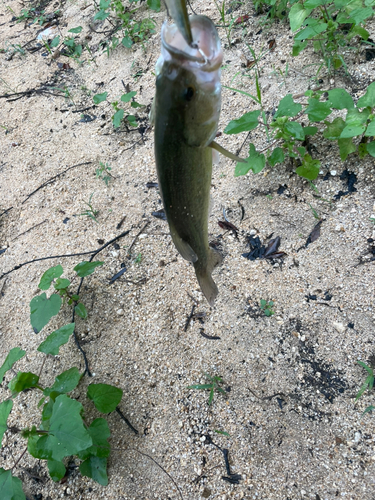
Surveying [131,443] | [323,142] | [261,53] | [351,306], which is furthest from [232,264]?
[261,53]

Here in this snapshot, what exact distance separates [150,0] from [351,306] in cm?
364

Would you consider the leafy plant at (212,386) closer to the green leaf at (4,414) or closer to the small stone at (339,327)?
the small stone at (339,327)

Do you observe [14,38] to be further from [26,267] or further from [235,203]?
[235,203]

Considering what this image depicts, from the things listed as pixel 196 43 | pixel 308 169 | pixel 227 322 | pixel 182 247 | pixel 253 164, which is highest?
pixel 196 43

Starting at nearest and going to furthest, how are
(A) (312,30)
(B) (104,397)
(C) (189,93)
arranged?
(C) (189,93)
(B) (104,397)
(A) (312,30)

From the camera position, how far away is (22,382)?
2.21 metres

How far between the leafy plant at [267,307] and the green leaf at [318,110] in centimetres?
134

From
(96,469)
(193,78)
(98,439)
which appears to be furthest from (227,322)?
(193,78)

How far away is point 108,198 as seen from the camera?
3445mm

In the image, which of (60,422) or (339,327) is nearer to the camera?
(60,422)

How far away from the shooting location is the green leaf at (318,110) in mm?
2285

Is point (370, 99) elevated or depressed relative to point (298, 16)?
depressed

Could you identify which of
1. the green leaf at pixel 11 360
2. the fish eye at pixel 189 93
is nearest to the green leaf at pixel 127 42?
the fish eye at pixel 189 93

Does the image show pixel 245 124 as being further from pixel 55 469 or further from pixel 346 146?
pixel 55 469
